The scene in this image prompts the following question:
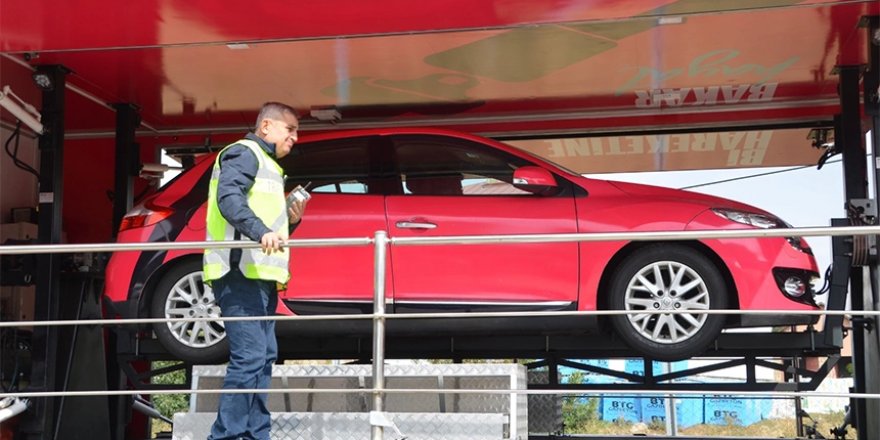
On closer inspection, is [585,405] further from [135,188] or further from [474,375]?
[474,375]

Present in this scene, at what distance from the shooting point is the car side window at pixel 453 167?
6.35m

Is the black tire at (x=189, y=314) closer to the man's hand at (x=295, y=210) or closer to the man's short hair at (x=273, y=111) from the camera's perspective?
the man's hand at (x=295, y=210)

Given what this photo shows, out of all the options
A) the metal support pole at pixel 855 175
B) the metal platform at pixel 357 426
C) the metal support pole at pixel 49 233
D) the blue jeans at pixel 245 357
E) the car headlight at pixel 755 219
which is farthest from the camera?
the metal support pole at pixel 49 233

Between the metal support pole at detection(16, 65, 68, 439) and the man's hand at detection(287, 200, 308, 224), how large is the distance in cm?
323

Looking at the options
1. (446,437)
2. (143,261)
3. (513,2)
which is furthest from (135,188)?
(446,437)

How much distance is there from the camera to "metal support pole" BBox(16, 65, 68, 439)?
7.02 metres

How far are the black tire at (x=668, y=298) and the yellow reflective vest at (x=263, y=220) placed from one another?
7.73 ft

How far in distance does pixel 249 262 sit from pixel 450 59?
3219mm

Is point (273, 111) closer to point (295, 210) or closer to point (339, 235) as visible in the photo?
point (295, 210)

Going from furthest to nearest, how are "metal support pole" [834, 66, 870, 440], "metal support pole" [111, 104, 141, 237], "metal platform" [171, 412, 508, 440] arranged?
"metal support pole" [111, 104, 141, 237] < "metal support pole" [834, 66, 870, 440] < "metal platform" [171, 412, 508, 440]

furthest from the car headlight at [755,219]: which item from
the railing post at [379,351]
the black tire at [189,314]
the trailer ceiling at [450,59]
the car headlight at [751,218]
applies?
the black tire at [189,314]

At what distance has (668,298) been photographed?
19.3 ft

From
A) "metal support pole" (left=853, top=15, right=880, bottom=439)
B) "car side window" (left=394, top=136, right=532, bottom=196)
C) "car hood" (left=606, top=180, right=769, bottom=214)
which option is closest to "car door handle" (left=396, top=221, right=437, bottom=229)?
"car side window" (left=394, top=136, right=532, bottom=196)

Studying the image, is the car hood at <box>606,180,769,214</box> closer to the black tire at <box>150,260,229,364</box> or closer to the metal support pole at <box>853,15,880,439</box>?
the metal support pole at <box>853,15,880,439</box>
